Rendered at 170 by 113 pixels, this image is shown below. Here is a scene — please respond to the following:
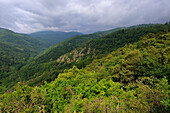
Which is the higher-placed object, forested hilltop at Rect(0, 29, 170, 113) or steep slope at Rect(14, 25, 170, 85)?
forested hilltop at Rect(0, 29, 170, 113)

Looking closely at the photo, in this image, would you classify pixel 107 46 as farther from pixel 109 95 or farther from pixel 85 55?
pixel 109 95

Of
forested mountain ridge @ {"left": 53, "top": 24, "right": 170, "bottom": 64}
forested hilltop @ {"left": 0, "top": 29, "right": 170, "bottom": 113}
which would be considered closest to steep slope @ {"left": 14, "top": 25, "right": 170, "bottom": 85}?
forested mountain ridge @ {"left": 53, "top": 24, "right": 170, "bottom": 64}

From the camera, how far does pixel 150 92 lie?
6078 millimetres

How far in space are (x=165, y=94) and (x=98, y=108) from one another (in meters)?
4.41

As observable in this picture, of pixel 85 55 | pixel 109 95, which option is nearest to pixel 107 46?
pixel 85 55

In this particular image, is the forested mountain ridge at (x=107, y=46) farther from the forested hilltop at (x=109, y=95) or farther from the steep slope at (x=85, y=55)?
the forested hilltop at (x=109, y=95)

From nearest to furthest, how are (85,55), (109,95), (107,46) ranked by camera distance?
1. (109,95)
2. (107,46)
3. (85,55)

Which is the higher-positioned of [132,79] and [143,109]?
[143,109]

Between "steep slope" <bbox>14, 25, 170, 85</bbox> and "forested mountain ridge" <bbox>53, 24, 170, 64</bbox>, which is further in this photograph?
"forested mountain ridge" <bbox>53, 24, 170, 64</bbox>

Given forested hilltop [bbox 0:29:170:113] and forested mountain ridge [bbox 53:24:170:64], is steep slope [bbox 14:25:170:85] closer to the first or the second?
forested mountain ridge [bbox 53:24:170:64]

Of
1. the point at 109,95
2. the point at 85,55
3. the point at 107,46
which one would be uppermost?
the point at 109,95

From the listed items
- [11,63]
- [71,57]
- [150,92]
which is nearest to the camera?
[150,92]

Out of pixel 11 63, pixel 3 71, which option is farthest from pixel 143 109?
pixel 11 63

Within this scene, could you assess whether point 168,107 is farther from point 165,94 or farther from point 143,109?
point 143,109
